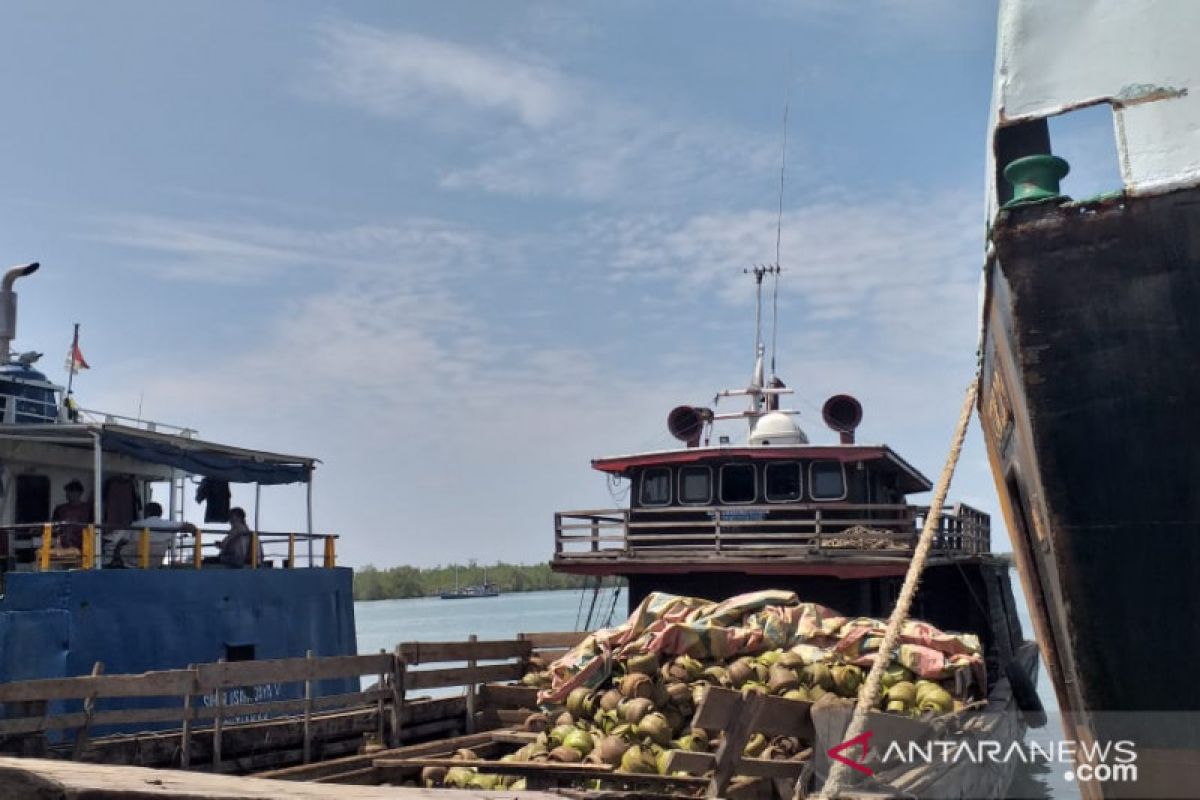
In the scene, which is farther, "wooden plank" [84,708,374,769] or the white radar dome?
the white radar dome

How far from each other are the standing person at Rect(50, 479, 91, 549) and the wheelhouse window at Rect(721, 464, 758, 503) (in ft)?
35.2

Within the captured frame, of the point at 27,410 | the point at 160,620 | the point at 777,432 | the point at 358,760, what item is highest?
the point at 27,410

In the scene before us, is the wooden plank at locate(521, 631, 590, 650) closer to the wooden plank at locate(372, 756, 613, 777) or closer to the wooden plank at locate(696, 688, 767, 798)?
the wooden plank at locate(372, 756, 613, 777)

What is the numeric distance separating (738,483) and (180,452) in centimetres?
986

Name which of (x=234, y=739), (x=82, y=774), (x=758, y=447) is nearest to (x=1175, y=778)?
(x=82, y=774)

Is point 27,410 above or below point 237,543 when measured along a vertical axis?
above

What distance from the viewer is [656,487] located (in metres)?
21.0

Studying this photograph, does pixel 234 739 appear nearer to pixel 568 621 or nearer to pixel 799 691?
pixel 799 691

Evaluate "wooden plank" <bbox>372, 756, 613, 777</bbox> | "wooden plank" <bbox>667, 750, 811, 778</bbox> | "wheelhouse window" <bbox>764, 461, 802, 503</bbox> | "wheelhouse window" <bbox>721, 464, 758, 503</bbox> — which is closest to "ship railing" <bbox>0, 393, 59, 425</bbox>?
"wheelhouse window" <bbox>721, 464, 758, 503</bbox>

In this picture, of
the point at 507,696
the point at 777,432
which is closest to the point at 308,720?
the point at 507,696

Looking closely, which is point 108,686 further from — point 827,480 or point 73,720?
point 827,480

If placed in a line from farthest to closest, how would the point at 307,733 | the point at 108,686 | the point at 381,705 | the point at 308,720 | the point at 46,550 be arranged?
the point at 46,550 → the point at 381,705 → the point at 308,720 → the point at 307,733 → the point at 108,686

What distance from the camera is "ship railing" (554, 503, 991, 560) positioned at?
57.7ft

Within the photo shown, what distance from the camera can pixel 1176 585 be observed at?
510 centimetres
